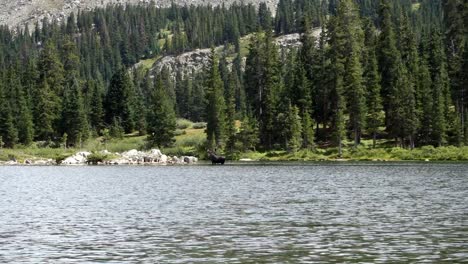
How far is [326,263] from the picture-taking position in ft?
75.2

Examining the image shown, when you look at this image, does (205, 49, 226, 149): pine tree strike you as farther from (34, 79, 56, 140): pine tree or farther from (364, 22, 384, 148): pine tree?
(34, 79, 56, 140): pine tree

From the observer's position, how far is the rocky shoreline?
114 m

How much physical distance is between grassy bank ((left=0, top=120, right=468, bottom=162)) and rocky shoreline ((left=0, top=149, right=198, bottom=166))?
2.93m

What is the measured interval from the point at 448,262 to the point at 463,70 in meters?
102

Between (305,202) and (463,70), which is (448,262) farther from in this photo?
(463,70)

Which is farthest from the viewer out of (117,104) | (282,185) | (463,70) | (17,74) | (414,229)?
(17,74)

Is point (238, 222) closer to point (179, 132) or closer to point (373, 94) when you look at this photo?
point (373, 94)

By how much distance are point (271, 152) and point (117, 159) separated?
87.8ft

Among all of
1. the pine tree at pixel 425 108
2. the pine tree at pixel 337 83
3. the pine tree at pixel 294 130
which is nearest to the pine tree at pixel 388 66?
the pine tree at pixel 425 108

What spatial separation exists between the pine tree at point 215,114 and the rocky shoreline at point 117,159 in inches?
246

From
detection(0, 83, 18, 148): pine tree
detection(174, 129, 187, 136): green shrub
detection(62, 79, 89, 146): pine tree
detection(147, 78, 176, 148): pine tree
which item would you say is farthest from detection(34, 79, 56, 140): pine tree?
detection(174, 129, 187, 136): green shrub

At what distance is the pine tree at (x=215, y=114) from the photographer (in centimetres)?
12181

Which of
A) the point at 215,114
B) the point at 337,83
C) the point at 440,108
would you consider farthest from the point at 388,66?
the point at 215,114

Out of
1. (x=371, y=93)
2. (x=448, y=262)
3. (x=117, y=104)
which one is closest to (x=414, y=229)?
(x=448, y=262)
